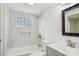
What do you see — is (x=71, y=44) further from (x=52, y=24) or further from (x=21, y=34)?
(x=21, y=34)

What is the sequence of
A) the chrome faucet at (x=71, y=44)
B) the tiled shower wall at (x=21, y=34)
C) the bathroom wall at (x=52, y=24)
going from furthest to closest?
1. the tiled shower wall at (x=21, y=34)
2. the bathroom wall at (x=52, y=24)
3. the chrome faucet at (x=71, y=44)

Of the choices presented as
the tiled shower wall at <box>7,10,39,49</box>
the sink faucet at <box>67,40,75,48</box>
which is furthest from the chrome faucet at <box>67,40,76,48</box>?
the tiled shower wall at <box>7,10,39,49</box>

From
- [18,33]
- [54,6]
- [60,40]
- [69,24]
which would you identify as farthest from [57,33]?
[18,33]

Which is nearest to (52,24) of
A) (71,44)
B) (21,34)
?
(71,44)

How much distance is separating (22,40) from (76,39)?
5.52 feet

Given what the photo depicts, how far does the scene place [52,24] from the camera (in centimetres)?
188

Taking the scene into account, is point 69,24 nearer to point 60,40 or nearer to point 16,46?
point 60,40

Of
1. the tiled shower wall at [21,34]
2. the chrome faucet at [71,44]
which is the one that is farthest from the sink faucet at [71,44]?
the tiled shower wall at [21,34]

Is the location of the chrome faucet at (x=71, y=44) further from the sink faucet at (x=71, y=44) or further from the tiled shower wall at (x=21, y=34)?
the tiled shower wall at (x=21, y=34)

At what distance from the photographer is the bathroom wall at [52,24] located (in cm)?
164

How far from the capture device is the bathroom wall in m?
1.64

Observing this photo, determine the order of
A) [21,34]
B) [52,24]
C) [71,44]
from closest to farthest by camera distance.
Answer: [71,44]
[52,24]
[21,34]

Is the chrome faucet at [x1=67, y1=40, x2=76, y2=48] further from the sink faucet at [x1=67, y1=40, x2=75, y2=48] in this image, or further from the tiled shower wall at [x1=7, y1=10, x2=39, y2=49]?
the tiled shower wall at [x1=7, y1=10, x2=39, y2=49]

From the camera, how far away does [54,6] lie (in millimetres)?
1745
